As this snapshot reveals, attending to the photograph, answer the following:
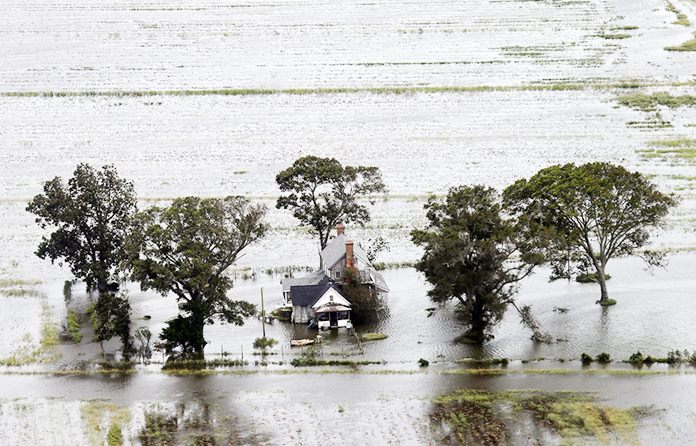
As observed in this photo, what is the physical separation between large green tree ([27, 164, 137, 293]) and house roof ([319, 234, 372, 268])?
12004 millimetres

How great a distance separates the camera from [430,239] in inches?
2302

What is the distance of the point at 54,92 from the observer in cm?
12088

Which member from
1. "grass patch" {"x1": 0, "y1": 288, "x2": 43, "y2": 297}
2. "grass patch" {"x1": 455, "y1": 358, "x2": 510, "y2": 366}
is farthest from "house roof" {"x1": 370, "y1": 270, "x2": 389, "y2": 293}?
"grass patch" {"x1": 0, "y1": 288, "x2": 43, "y2": 297}

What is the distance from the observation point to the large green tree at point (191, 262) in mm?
58188

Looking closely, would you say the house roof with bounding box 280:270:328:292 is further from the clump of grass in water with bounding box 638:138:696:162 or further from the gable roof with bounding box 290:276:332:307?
the clump of grass in water with bounding box 638:138:696:162

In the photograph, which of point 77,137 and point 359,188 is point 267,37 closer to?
point 77,137

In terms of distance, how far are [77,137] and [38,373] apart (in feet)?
168

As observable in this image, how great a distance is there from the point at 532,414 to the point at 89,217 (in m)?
31.6

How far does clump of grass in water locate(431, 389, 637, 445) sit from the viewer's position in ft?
154

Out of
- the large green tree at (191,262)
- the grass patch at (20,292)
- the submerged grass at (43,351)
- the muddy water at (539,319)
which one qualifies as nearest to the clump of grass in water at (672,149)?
the muddy water at (539,319)

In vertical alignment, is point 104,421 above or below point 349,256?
below

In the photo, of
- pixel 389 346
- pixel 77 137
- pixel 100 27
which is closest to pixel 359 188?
pixel 389 346

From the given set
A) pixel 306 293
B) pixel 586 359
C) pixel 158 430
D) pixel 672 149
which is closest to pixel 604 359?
pixel 586 359

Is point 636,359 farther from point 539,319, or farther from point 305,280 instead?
point 305,280
